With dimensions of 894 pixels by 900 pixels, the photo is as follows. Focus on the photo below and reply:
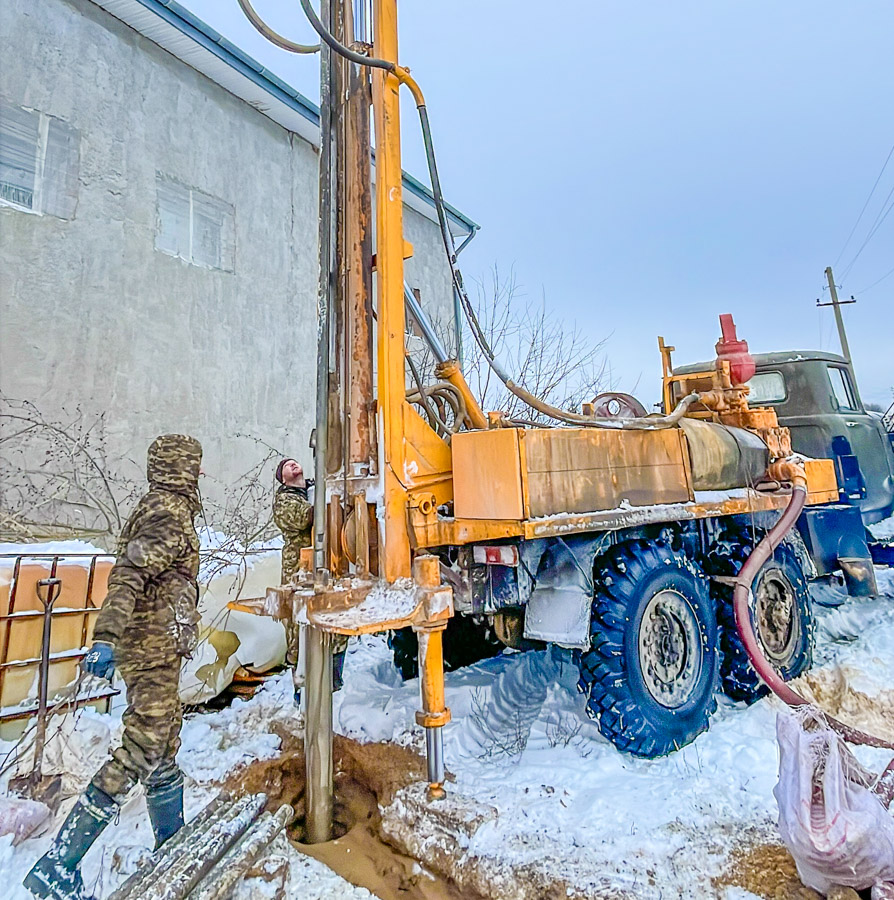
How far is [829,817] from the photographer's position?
2.00 m

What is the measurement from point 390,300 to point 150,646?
1899 millimetres

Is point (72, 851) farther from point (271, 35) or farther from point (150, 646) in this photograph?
point (271, 35)

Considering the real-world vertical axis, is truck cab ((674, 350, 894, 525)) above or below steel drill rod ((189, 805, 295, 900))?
above

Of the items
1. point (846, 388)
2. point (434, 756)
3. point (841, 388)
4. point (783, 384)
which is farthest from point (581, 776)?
point (846, 388)

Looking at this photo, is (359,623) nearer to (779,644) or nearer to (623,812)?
(623,812)

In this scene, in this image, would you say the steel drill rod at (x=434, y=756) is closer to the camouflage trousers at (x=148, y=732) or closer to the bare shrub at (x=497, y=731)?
the bare shrub at (x=497, y=731)

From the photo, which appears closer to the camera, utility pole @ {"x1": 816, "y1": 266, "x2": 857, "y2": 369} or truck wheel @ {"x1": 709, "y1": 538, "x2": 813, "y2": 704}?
truck wheel @ {"x1": 709, "y1": 538, "x2": 813, "y2": 704}

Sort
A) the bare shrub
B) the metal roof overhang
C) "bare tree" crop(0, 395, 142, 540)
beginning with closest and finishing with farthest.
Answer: the bare shrub < "bare tree" crop(0, 395, 142, 540) < the metal roof overhang

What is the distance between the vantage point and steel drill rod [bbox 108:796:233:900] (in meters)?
2.04

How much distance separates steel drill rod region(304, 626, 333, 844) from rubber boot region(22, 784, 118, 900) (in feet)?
2.72

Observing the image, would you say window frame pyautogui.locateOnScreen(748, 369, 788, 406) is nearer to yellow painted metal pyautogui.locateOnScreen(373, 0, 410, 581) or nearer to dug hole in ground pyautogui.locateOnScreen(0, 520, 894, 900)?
dug hole in ground pyautogui.locateOnScreen(0, 520, 894, 900)

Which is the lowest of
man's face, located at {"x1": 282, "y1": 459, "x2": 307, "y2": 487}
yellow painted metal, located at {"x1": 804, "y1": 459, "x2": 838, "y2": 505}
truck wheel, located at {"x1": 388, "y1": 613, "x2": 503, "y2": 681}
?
truck wheel, located at {"x1": 388, "y1": 613, "x2": 503, "y2": 681}

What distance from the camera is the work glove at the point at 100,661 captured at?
91.4 inches

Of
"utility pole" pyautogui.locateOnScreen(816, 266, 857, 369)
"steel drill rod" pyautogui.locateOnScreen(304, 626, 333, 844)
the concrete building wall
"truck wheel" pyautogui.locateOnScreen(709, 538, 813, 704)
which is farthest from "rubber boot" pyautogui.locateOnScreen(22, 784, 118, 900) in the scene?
"utility pole" pyautogui.locateOnScreen(816, 266, 857, 369)
